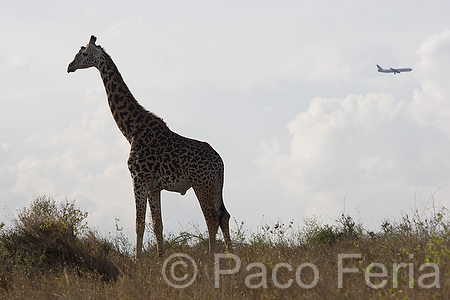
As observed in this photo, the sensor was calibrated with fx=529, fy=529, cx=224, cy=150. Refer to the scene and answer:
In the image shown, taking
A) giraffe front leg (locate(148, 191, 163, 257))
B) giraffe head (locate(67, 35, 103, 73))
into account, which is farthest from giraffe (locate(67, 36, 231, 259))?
giraffe head (locate(67, 35, 103, 73))

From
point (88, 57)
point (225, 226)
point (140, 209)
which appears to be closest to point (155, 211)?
point (140, 209)

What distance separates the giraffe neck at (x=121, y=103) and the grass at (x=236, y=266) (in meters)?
2.27

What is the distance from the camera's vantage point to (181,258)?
9.88m

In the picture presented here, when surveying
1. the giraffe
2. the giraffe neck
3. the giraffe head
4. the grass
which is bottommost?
the grass

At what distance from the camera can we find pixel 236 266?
8.29m

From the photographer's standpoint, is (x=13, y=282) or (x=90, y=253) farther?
(x=90, y=253)

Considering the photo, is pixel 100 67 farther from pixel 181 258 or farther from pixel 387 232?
pixel 387 232

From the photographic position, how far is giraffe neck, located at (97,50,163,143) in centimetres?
1222

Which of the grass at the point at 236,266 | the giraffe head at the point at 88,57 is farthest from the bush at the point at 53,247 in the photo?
the giraffe head at the point at 88,57

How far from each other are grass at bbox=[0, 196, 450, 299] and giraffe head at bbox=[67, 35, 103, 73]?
354 cm

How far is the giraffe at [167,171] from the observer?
11.2 m

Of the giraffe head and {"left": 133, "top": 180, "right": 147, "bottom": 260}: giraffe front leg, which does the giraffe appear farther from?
the giraffe head

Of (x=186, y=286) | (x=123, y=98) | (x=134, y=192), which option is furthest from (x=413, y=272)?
(x=123, y=98)

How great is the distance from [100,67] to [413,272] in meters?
8.71
